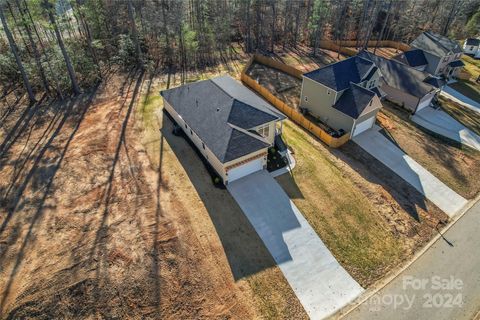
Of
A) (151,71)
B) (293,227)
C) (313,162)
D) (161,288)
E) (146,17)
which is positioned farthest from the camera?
(146,17)

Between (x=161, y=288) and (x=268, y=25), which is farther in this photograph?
(x=268, y=25)

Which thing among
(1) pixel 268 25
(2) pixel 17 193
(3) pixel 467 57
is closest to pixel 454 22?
(3) pixel 467 57

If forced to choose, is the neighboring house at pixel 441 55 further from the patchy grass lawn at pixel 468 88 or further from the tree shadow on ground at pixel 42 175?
the tree shadow on ground at pixel 42 175

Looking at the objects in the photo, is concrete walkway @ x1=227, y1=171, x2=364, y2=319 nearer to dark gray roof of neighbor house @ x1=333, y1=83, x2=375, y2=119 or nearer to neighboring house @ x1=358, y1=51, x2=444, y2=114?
dark gray roof of neighbor house @ x1=333, y1=83, x2=375, y2=119

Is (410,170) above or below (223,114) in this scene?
below

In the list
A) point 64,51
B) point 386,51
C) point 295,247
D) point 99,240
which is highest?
point 64,51

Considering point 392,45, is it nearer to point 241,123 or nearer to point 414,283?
point 241,123

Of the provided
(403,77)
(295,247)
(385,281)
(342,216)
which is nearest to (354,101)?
(403,77)

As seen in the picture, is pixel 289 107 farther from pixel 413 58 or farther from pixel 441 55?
pixel 441 55
